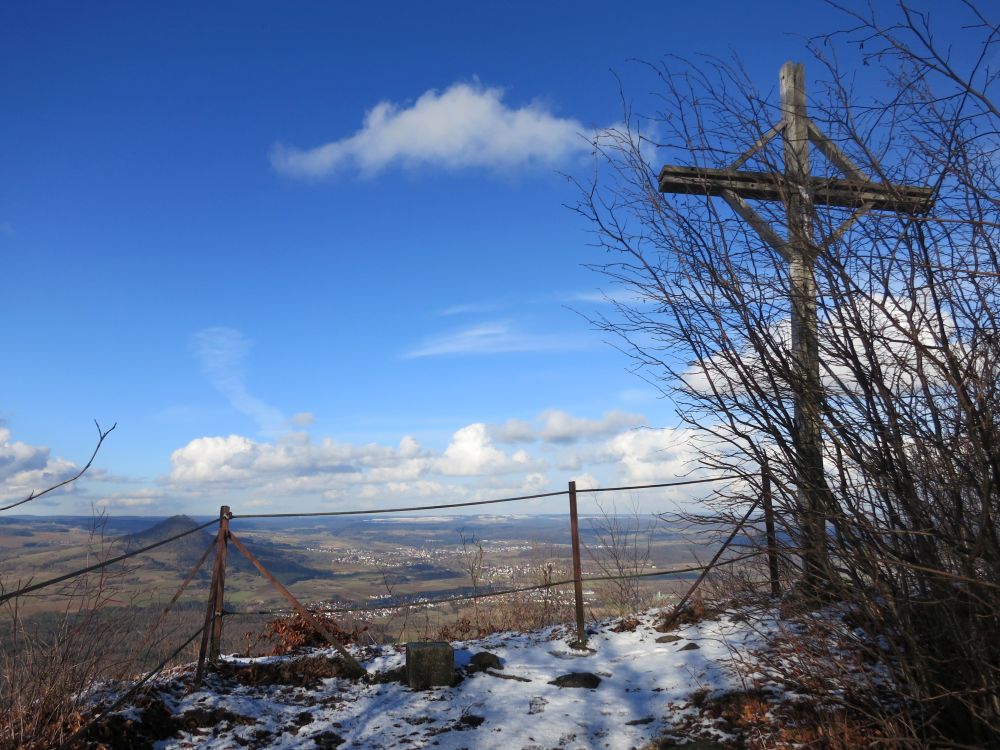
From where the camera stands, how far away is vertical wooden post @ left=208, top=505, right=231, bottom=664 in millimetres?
6188

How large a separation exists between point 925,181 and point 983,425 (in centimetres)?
118

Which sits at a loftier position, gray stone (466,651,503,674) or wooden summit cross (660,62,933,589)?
wooden summit cross (660,62,933,589)

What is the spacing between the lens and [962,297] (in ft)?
9.63

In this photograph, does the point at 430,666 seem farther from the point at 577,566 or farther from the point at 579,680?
the point at 577,566

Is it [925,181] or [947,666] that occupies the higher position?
[925,181]

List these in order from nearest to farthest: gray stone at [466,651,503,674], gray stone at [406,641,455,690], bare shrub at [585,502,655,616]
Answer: gray stone at [406,641,455,690] < gray stone at [466,651,503,674] < bare shrub at [585,502,655,616]

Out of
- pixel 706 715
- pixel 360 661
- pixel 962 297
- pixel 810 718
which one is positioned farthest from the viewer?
pixel 360 661

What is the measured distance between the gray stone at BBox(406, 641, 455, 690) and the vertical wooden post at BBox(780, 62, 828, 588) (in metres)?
3.77

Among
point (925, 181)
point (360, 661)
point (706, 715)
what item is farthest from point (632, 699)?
point (925, 181)

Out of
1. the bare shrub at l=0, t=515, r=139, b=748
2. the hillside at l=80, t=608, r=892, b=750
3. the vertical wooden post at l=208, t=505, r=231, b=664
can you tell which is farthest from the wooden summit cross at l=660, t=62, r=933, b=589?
the vertical wooden post at l=208, t=505, r=231, b=664

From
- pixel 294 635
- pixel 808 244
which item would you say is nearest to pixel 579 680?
pixel 294 635

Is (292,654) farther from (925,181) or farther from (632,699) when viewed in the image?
(925,181)

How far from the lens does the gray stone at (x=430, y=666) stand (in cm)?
616

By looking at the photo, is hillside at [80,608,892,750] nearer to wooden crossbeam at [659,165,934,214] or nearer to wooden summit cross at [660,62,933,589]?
wooden summit cross at [660,62,933,589]
